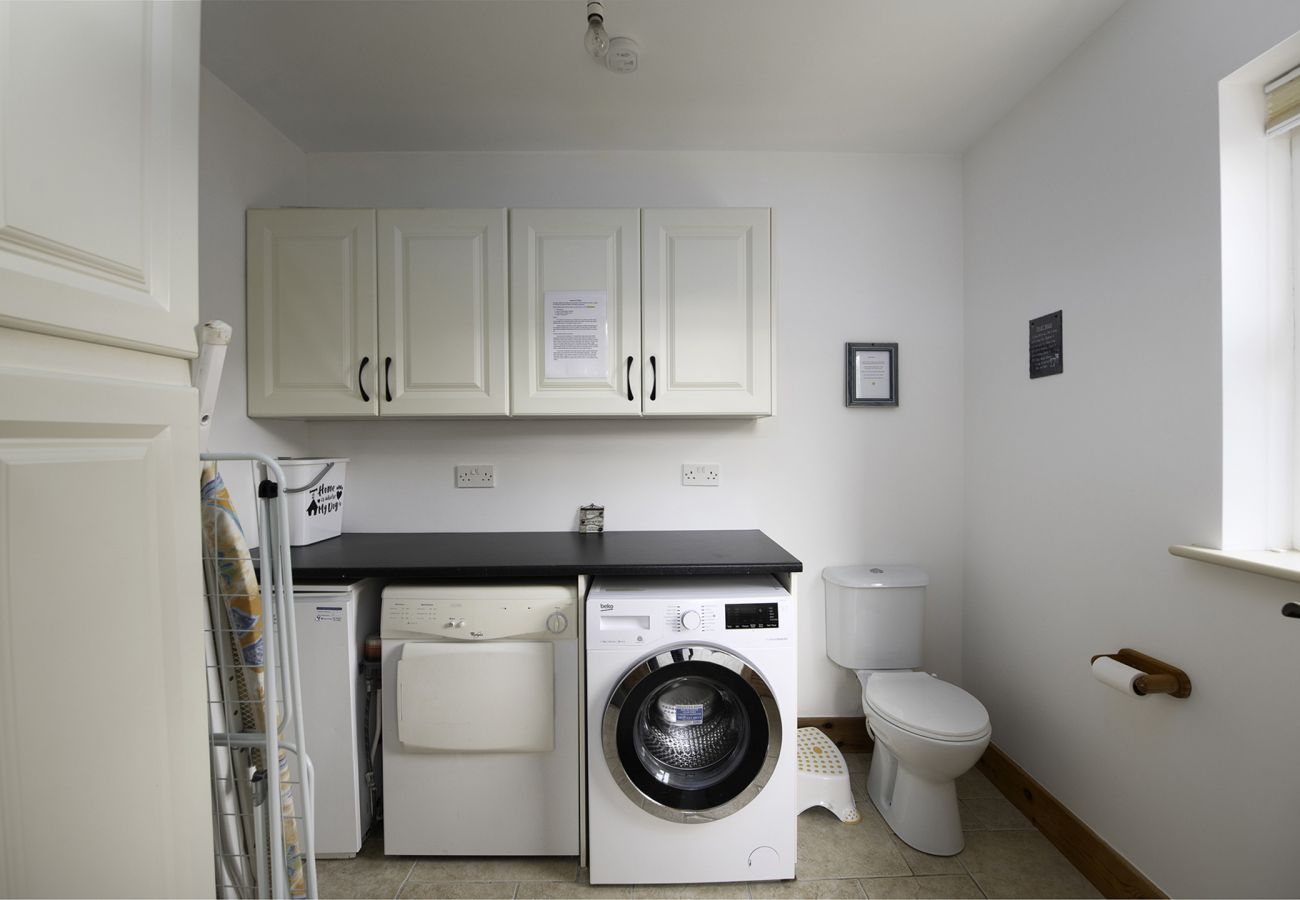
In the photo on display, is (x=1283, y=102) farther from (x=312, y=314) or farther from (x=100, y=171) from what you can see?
(x=312, y=314)

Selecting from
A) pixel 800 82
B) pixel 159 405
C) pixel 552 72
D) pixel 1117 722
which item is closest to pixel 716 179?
pixel 800 82

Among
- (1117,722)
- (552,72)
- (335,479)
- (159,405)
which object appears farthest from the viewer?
(335,479)

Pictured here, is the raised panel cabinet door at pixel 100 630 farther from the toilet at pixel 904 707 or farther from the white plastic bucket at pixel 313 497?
the toilet at pixel 904 707

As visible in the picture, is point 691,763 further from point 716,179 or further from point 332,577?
point 716,179

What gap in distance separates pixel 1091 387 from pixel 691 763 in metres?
1.70

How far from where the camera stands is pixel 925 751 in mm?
1731

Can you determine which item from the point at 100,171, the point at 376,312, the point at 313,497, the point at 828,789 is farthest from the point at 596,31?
the point at 828,789

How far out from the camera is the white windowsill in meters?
1.16

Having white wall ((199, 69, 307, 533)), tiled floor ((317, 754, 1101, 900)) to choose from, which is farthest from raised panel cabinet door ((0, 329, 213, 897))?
white wall ((199, 69, 307, 533))

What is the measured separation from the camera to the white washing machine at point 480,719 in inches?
66.6

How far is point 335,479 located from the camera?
2.18 metres

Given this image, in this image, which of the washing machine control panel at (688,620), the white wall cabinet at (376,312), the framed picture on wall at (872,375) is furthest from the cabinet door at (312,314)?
the framed picture on wall at (872,375)

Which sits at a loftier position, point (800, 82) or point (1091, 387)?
point (800, 82)

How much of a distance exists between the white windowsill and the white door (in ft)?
6.39
